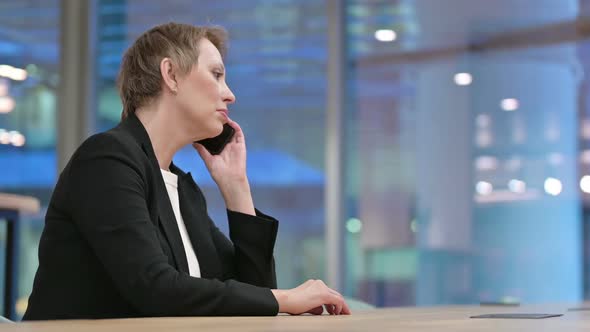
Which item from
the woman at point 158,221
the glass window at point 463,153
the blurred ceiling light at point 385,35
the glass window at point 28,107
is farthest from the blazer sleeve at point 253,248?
the glass window at point 28,107

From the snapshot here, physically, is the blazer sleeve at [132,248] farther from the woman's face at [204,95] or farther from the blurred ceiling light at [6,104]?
the blurred ceiling light at [6,104]

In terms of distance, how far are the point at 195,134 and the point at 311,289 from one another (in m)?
0.56

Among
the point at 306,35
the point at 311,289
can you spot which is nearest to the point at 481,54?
the point at 306,35

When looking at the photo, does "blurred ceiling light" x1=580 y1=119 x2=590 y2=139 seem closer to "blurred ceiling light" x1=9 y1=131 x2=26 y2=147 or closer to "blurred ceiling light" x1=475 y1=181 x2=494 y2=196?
"blurred ceiling light" x1=475 y1=181 x2=494 y2=196

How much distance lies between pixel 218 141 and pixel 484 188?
10.9ft

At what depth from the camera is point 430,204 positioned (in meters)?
5.44

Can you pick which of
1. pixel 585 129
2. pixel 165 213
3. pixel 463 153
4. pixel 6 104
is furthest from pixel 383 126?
pixel 165 213

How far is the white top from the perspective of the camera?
1.83m

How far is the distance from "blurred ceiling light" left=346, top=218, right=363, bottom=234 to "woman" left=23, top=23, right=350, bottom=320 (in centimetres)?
350

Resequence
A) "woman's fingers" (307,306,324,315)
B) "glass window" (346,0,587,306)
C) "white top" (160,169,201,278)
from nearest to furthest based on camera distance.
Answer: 1. "woman's fingers" (307,306,324,315)
2. "white top" (160,169,201,278)
3. "glass window" (346,0,587,306)

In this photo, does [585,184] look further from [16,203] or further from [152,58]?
[152,58]

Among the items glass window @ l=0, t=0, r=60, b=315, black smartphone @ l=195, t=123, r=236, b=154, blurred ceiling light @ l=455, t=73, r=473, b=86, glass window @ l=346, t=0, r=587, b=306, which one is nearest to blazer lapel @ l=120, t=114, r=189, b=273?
black smartphone @ l=195, t=123, r=236, b=154

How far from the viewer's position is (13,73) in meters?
5.97

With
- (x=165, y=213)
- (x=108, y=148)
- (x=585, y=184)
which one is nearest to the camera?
(x=108, y=148)
